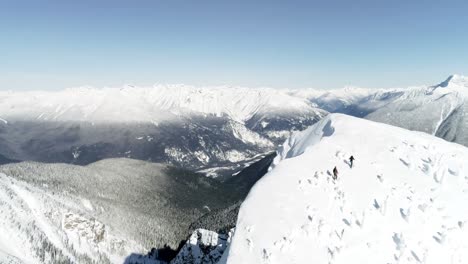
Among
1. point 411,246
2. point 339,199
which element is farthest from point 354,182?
point 411,246

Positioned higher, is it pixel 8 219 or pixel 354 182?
pixel 354 182

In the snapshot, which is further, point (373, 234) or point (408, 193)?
point (408, 193)

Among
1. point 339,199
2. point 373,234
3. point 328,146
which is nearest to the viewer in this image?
point 373,234

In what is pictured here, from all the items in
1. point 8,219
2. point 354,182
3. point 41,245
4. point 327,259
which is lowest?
point 41,245

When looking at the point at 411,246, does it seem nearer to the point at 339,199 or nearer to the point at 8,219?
the point at 339,199

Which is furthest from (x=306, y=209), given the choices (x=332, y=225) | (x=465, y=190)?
(x=465, y=190)

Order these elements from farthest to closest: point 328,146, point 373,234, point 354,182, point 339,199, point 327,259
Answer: point 328,146, point 354,182, point 339,199, point 373,234, point 327,259
